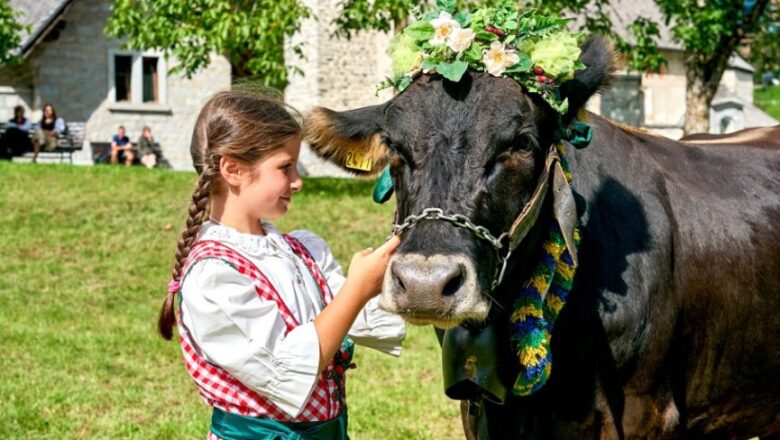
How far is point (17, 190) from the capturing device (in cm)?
1573

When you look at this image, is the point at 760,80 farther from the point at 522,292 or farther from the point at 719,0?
the point at 522,292

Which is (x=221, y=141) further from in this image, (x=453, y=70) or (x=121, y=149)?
(x=121, y=149)

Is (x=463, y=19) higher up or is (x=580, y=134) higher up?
(x=463, y=19)

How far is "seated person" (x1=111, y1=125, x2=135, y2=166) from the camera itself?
90.7ft

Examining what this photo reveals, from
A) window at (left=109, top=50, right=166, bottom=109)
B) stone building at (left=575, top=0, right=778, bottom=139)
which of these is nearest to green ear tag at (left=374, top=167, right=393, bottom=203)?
window at (left=109, top=50, right=166, bottom=109)

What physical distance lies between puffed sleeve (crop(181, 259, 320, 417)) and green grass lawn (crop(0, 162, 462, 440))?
70cm

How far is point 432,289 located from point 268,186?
0.68 m

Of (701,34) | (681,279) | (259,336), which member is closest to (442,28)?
(259,336)

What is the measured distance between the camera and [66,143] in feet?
87.4

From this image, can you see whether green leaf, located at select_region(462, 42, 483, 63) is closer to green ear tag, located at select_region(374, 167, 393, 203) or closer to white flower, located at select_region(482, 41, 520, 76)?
white flower, located at select_region(482, 41, 520, 76)

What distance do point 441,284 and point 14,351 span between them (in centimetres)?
626

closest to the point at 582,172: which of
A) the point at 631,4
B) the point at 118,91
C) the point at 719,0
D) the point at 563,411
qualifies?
the point at 563,411

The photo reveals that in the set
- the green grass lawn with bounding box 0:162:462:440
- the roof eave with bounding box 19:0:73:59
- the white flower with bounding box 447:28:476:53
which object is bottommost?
the green grass lawn with bounding box 0:162:462:440

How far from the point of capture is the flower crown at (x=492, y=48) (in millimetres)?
3527
